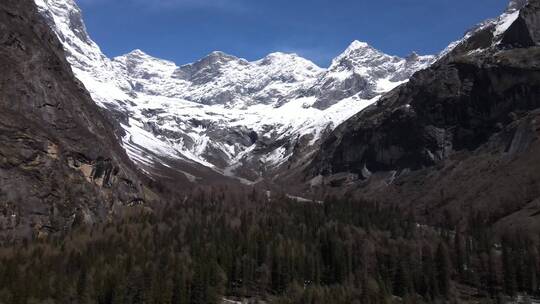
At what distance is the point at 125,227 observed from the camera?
198 meters

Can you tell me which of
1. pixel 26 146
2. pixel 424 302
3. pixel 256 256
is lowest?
pixel 424 302

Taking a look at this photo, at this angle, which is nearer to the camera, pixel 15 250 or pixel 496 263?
pixel 15 250

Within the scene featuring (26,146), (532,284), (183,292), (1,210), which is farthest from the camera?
(26,146)

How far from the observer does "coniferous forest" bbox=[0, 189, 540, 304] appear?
13925 cm

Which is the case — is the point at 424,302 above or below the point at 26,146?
below

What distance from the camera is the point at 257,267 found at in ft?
557

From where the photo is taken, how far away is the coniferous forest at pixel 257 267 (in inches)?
5482

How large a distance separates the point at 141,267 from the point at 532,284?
9779cm

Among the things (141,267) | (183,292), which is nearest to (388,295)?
(183,292)

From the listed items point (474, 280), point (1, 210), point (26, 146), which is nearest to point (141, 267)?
point (1, 210)

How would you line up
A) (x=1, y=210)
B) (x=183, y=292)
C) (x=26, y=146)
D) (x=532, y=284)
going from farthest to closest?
1. (x=26, y=146)
2. (x=1, y=210)
3. (x=532, y=284)
4. (x=183, y=292)

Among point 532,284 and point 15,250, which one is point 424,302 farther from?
point 15,250

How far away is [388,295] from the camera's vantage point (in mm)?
151125

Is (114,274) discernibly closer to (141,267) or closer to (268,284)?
(141,267)
